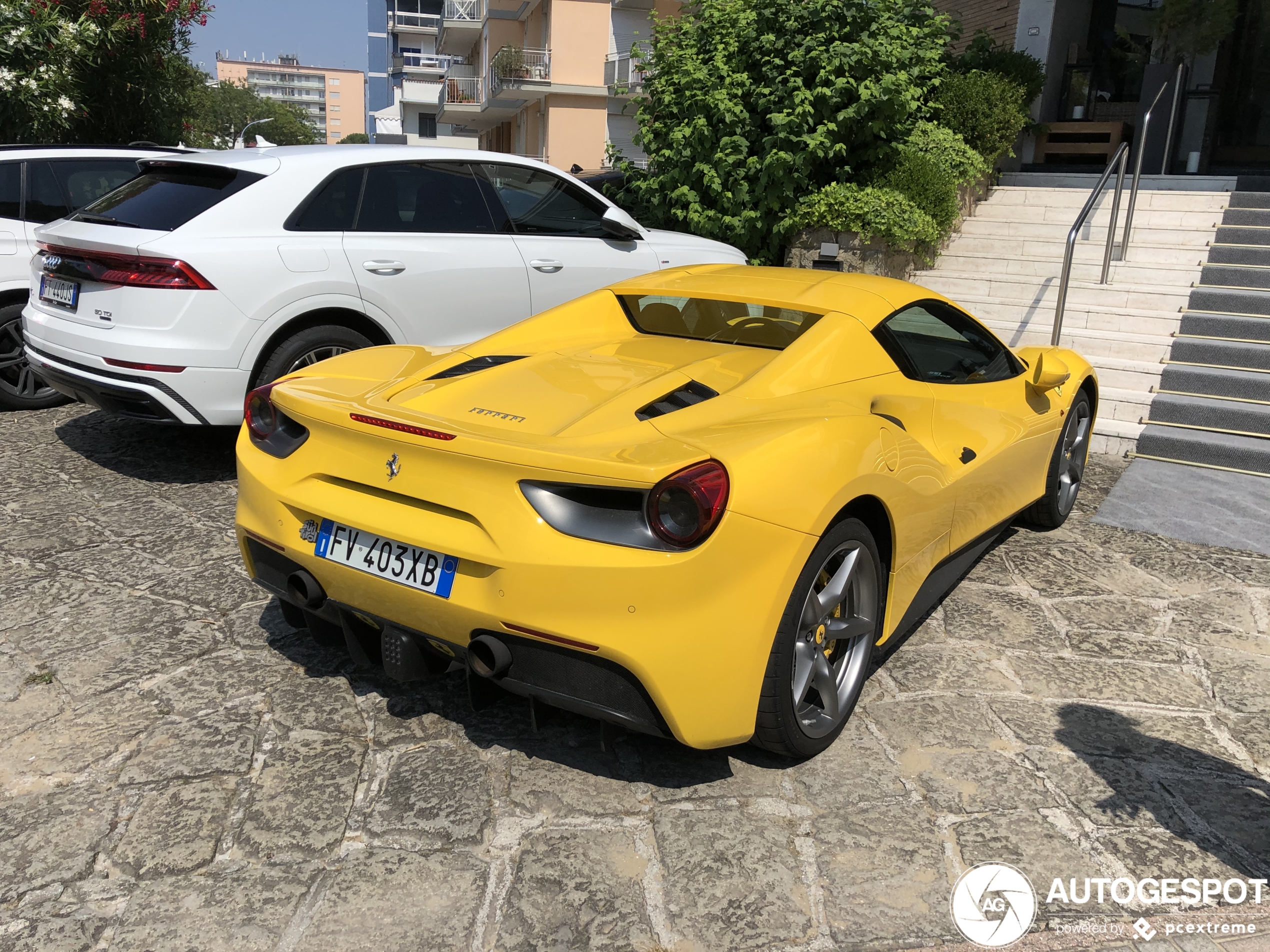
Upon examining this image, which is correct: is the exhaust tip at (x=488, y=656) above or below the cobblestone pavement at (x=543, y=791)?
above

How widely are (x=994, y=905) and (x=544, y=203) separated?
512 cm

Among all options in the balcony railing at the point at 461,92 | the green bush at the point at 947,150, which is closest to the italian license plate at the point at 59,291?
the green bush at the point at 947,150

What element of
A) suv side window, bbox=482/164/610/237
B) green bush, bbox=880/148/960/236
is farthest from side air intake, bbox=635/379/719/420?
green bush, bbox=880/148/960/236

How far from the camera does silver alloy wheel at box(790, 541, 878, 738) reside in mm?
2830

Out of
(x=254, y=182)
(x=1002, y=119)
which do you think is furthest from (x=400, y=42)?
(x=254, y=182)

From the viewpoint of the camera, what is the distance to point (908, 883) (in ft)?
8.18

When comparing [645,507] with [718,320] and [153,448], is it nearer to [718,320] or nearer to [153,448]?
[718,320]

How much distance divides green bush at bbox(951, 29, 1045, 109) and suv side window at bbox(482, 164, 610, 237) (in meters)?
8.55

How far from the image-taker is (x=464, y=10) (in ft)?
184

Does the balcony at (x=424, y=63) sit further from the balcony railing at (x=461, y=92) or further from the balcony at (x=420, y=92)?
the balcony railing at (x=461, y=92)

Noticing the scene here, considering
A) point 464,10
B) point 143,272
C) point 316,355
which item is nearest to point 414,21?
point 464,10

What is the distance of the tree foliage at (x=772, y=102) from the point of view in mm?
10250

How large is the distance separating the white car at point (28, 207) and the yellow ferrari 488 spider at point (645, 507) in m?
4.13

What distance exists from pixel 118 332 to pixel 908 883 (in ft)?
14.4
